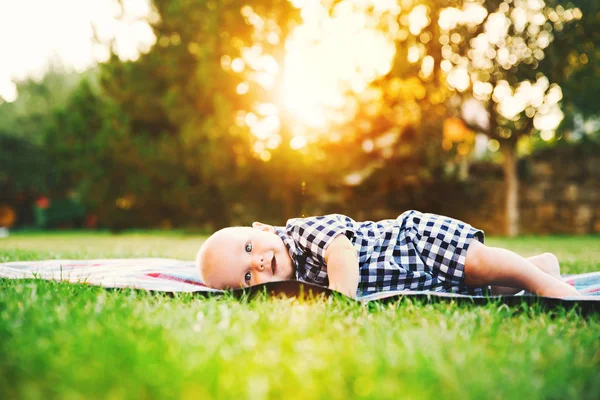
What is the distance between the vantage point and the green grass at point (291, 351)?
85 centimetres

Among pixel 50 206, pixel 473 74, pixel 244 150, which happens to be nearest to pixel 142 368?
pixel 244 150

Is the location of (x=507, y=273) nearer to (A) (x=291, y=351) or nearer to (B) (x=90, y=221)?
(A) (x=291, y=351)

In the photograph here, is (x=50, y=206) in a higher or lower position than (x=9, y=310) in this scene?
higher

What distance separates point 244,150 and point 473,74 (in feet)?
14.6

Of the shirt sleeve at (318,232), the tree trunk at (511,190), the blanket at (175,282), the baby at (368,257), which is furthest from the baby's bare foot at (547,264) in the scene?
the tree trunk at (511,190)

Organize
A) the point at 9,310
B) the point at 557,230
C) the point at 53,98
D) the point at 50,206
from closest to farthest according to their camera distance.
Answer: the point at 9,310, the point at 557,230, the point at 50,206, the point at 53,98

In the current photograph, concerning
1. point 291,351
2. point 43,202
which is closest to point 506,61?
point 291,351

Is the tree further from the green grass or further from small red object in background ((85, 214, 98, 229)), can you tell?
small red object in background ((85, 214, 98, 229))

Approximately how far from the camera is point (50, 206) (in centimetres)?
1480

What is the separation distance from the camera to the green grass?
0.85 meters

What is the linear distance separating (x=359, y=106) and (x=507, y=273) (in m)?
7.08

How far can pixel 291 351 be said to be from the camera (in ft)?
3.48

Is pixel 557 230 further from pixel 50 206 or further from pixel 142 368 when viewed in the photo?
pixel 50 206

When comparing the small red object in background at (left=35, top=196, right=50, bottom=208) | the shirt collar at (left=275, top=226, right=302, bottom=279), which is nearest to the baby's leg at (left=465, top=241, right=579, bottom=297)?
the shirt collar at (left=275, top=226, right=302, bottom=279)
